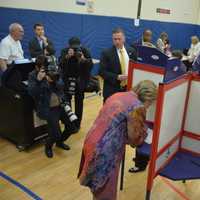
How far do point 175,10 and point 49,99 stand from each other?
8506 millimetres

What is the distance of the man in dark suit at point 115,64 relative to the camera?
3.67 metres

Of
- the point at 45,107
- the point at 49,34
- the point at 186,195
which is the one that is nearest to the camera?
the point at 186,195

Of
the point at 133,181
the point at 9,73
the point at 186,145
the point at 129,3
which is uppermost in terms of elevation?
the point at 129,3

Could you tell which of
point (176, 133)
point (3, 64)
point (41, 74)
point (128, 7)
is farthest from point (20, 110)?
point (128, 7)

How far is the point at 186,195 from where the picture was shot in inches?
117

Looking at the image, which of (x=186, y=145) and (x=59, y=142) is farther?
(x=59, y=142)

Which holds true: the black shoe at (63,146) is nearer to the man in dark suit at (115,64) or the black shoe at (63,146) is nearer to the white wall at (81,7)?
the man in dark suit at (115,64)

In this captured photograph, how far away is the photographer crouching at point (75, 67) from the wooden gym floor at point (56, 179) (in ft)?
2.68

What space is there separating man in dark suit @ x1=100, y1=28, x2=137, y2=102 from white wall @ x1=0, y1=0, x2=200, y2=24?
11.2 feet

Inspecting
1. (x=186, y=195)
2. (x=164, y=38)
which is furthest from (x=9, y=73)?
(x=164, y=38)

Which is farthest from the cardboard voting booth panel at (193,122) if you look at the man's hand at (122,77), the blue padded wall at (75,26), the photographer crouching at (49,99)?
the blue padded wall at (75,26)

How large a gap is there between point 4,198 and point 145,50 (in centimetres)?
193

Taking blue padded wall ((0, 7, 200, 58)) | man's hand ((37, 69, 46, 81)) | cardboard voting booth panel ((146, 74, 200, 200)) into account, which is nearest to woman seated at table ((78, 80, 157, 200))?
cardboard voting booth panel ((146, 74, 200, 200))

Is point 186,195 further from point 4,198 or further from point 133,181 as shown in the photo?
point 4,198
